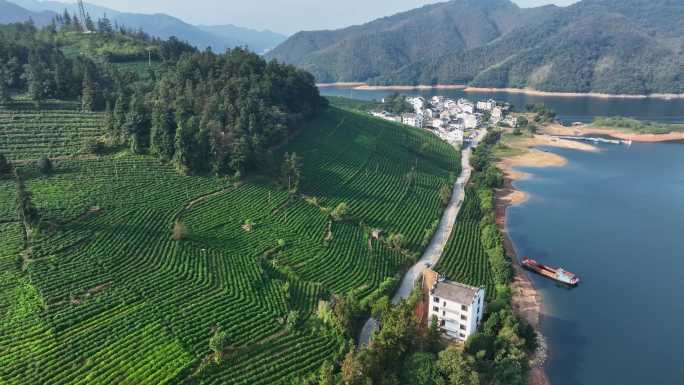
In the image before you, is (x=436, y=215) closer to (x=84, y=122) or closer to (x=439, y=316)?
(x=439, y=316)

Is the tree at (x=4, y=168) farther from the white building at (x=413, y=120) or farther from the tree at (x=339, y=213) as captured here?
the white building at (x=413, y=120)

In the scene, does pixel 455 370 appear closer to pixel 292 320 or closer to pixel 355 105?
pixel 292 320

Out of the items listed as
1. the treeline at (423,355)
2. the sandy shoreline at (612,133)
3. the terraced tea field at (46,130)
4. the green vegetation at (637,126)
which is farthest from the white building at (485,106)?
the treeline at (423,355)

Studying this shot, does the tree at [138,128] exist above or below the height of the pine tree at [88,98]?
below

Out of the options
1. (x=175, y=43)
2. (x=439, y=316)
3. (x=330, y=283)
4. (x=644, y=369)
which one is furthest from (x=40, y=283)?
(x=175, y=43)

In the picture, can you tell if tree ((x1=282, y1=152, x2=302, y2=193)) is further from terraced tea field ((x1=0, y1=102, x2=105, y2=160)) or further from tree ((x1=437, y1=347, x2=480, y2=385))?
tree ((x1=437, y1=347, x2=480, y2=385))

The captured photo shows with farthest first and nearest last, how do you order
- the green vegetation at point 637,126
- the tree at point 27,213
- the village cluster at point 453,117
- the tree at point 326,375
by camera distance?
1. the green vegetation at point 637,126
2. the village cluster at point 453,117
3. the tree at point 27,213
4. the tree at point 326,375

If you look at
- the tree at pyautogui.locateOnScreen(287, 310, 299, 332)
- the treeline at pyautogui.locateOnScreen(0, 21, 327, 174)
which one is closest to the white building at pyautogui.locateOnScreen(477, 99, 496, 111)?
the treeline at pyautogui.locateOnScreen(0, 21, 327, 174)
